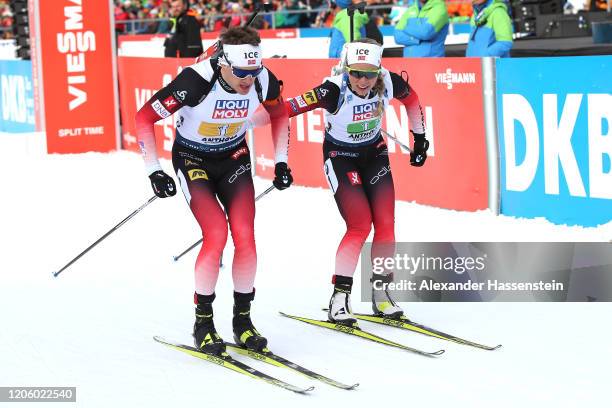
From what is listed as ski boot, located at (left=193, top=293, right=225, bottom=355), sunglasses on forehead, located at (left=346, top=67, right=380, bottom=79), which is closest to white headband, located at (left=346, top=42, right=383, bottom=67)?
sunglasses on forehead, located at (left=346, top=67, right=380, bottom=79)

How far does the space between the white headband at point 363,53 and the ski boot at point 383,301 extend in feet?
4.42

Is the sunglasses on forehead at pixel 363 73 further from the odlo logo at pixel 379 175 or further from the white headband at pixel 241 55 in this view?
the white headband at pixel 241 55

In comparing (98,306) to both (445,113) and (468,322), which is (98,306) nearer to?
(468,322)

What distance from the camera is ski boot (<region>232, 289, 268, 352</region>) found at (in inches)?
239

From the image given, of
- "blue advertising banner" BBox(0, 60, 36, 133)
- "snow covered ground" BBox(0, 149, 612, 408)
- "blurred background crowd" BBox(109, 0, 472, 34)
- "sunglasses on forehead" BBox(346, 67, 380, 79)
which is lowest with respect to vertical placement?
"snow covered ground" BBox(0, 149, 612, 408)

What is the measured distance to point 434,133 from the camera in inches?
424

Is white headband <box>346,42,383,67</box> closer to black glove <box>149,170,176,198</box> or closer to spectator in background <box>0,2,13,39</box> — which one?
black glove <box>149,170,176,198</box>

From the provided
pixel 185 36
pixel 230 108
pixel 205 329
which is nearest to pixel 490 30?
pixel 230 108

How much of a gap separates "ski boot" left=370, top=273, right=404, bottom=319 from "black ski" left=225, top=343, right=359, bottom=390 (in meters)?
1.03

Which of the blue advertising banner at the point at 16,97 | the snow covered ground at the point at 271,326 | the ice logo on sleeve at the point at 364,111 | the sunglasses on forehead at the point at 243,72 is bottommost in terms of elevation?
the snow covered ground at the point at 271,326

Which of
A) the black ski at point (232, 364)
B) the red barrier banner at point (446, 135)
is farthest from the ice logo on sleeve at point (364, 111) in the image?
the red barrier banner at point (446, 135)

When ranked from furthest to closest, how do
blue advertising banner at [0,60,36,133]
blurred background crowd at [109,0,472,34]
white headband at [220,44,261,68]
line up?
blurred background crowd at [109,0,472,34]
blue advertising banner at [0,60,36,133]
white headband at [220,44,261,68]

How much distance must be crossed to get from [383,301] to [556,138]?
3254 millimetres

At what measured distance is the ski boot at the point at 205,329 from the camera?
19.8 ft
